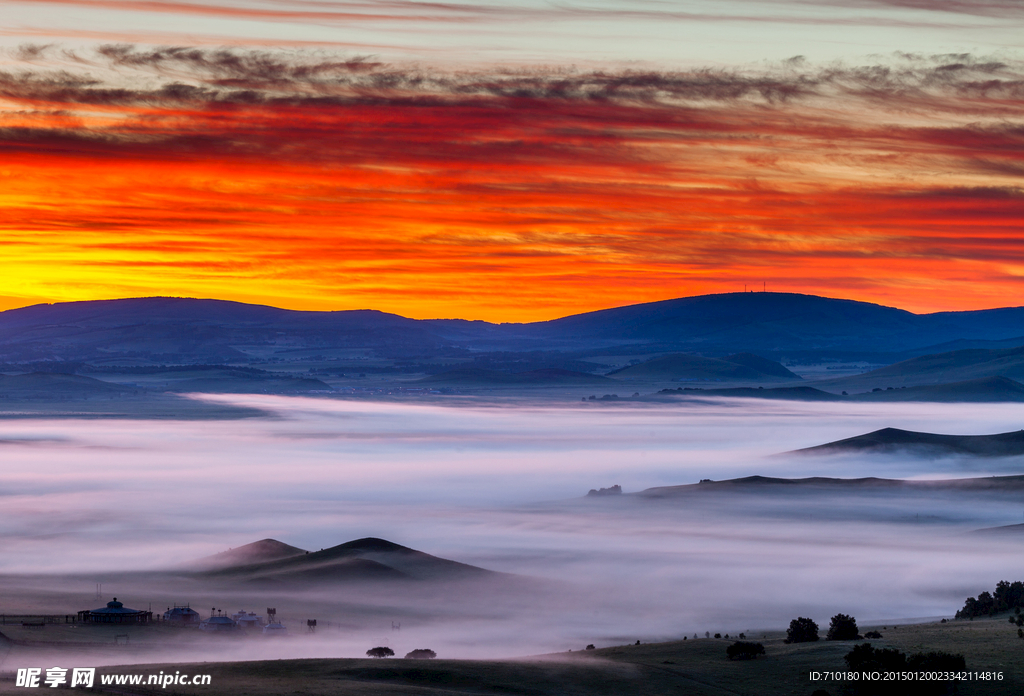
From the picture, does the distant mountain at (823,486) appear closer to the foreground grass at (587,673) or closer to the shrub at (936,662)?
the foreground grass at (587,673)

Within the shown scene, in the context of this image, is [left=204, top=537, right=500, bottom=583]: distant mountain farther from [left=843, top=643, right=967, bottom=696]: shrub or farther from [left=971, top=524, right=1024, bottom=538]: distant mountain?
[left=843, top=643, right=967, bottom=696]: shrub

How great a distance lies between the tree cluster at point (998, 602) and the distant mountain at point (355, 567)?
49.4m

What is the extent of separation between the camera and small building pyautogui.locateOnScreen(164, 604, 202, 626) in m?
92.0

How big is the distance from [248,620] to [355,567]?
27533mm

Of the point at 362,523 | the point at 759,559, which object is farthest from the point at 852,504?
the point at 362,523

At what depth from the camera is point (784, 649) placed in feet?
210

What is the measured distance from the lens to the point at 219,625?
89.3 m

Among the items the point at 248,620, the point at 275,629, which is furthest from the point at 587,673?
the point at 248,620

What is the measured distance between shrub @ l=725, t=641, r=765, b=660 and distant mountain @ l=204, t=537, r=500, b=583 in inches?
2270

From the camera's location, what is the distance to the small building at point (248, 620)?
297 feet

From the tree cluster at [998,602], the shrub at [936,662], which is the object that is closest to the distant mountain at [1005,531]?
the tree cluster at [998,602]

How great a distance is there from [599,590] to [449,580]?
15.6 metres

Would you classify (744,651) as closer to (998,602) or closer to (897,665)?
(897,665)

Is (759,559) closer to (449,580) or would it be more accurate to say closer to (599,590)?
(599,590)
